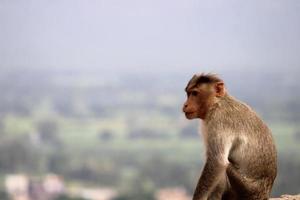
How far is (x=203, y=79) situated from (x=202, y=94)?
149 millimetres

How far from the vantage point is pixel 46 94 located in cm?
8356

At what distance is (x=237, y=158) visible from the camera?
20.2 ft

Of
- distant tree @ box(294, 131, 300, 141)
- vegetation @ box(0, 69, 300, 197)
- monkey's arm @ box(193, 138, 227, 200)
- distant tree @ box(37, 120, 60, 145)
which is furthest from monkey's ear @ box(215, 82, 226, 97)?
distant tree @ box(37, 120, 60, 145)

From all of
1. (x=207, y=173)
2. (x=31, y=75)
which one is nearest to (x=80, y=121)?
(x=31, y=75)

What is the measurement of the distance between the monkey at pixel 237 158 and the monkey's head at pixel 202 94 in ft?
0.57

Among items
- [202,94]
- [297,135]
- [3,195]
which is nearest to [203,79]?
[202,94]

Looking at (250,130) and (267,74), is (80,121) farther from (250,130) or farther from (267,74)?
(250,130)

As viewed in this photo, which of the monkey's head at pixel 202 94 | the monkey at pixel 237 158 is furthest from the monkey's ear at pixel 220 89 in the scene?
the monkey at pixel 237 158

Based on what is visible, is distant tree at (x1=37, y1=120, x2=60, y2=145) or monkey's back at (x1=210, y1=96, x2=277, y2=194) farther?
distant tree at (x1=37, y1=120, x2=60, y2=145)

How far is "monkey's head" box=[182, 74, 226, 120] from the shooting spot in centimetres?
648

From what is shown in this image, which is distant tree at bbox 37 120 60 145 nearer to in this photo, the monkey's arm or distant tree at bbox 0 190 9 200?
distant tree at bbox 0 190 9 200

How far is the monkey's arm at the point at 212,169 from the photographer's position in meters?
6.11

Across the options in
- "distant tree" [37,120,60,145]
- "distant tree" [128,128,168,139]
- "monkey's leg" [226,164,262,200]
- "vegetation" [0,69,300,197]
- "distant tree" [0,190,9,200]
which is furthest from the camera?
"distant tree" [37,120,60,145]

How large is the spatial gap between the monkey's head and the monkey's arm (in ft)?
1.39
